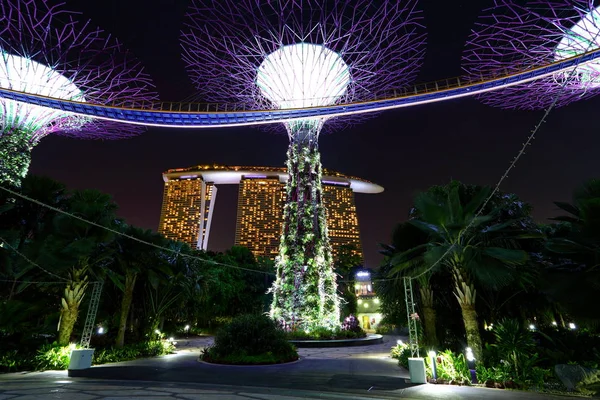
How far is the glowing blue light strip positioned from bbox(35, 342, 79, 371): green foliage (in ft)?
56.7

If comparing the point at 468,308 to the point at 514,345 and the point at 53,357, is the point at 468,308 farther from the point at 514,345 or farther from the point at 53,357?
the point at 53,357

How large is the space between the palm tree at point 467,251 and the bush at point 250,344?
603cm

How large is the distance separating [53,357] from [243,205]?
11250 cm

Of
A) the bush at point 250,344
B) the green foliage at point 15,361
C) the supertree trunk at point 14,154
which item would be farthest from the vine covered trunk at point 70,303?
the supertree trunk at point 14,154

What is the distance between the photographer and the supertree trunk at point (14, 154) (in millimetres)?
21562

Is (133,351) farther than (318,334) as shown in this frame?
No

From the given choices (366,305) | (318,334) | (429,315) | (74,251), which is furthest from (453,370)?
(366,305)

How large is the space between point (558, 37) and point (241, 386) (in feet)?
78.0

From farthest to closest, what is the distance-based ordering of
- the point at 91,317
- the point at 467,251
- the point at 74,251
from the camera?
the point at 91,317
the point at 74,251
the point at 467,251

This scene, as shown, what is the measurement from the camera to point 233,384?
9.36 metres

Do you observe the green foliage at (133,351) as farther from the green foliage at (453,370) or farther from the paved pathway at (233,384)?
the green foliage at (453,370)

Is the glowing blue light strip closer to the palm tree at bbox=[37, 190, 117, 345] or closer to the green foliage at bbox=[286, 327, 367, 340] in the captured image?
the green foliage at bbox=[286, 327, 367, 340]

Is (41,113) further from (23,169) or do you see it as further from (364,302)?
(364,302)

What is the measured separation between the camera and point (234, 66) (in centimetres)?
2233
